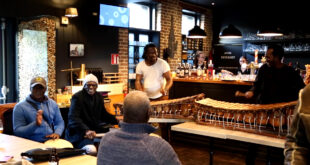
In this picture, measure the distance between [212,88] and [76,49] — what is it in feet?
9.39

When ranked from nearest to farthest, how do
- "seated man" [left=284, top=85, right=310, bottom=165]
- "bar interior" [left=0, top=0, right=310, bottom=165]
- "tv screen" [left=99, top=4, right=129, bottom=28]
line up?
"seated man" [left=284, top=85, right=310, bottom=165]
"bar interior" [left=0, top=0, right=310, bottom=165]
"tv screen" [left=99, top=4, right=129, bottom=28]

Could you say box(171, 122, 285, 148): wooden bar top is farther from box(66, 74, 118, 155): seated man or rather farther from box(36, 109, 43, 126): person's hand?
box(36, 109, 43, 126): person's hand

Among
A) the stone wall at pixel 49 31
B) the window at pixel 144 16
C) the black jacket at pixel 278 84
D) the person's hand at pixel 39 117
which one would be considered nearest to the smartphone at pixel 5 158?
the person's hand at pixel 39 117

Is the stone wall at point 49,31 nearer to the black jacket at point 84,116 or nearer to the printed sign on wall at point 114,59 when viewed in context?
the printed sign on wall at point 114,59

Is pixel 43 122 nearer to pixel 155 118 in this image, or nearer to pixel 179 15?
pixel 155 118

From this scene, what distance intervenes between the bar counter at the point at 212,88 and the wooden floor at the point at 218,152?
3.82ft

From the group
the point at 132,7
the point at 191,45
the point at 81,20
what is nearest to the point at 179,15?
the point at 191,45

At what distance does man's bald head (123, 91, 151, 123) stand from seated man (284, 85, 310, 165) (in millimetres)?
741

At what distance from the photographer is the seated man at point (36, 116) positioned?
3168mm

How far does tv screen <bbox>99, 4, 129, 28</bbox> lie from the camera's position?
21.9 feet

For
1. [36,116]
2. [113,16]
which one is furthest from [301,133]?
[113,16]

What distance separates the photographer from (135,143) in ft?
5.30

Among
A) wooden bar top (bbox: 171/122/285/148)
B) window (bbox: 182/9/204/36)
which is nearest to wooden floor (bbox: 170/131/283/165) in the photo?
wooden bar top (bbox: 171/122/285/148)

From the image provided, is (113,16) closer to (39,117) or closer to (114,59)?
(114,59)
